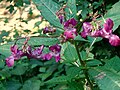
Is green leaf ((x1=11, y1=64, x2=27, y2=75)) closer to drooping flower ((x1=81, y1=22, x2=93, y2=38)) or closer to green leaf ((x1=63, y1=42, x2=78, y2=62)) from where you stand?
green leaf ((x1=63, y1=42, x2=78, y2=62))

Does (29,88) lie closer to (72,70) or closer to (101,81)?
(72,70)

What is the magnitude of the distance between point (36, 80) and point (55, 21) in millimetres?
1561

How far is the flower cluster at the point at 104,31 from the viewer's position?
1510 millimetres

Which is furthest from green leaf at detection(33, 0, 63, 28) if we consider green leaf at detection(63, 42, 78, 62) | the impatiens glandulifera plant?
green leaf at detection(63, 42, 78, 62)

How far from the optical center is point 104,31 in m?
1.52

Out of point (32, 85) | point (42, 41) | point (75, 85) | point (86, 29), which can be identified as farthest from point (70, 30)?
point (32, 85)

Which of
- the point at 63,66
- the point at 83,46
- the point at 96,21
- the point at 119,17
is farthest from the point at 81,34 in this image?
the point at 63,66

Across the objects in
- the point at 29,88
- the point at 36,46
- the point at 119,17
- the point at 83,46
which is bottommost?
the point at 29,88

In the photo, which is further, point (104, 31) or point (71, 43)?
point (71, 43)

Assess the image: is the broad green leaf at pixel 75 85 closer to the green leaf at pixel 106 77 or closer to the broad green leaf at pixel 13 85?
the green leaf at pixel 106 77

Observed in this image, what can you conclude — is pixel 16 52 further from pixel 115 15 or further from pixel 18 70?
pixel 18 70

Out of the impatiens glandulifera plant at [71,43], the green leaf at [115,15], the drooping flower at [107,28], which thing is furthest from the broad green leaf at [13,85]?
the drooping flower at [107,28]

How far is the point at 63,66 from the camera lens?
3.44 meters

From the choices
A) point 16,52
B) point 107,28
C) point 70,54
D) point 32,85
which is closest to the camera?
point 107,28
